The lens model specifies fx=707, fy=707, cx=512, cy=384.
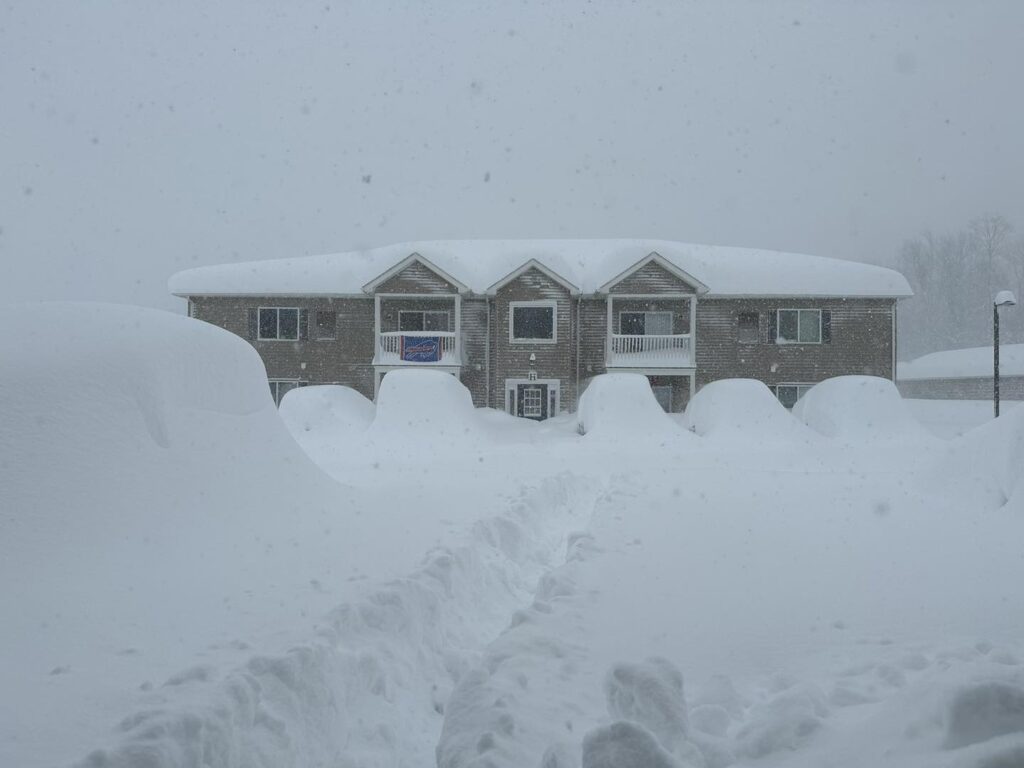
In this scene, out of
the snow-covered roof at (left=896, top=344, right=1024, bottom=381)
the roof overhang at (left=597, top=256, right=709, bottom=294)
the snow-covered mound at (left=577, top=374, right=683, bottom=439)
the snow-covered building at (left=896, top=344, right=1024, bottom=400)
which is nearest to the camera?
the snow-covered mound at (left=577, top=374, right=683, bottom=439)

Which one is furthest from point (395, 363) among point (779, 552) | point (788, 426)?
point (779, 552)

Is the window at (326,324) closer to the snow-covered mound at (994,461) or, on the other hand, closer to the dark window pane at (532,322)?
the dark window pane at (532,322)

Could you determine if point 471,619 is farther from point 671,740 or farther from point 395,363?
point 395,363

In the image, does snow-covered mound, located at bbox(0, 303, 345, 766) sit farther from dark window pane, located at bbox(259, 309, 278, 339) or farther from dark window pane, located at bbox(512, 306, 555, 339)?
dark window pane, located at bbox(259, 309, 278, 339)

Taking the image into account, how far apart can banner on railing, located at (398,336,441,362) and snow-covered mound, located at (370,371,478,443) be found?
429 cm

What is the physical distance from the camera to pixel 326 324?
26547mm

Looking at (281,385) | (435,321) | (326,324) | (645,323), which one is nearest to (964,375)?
(645,323)

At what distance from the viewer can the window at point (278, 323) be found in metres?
26.3

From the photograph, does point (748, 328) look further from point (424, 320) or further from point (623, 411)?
point (424, 320)

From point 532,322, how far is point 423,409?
7.59m

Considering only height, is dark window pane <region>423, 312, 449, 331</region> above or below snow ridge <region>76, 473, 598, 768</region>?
above

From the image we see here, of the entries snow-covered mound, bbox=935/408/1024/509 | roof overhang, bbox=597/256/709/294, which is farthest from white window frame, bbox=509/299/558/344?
snow-covered mound, bbox=935/408/1024/509

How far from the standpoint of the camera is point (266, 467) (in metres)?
7.07

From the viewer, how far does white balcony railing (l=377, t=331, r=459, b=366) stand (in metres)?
24.9
